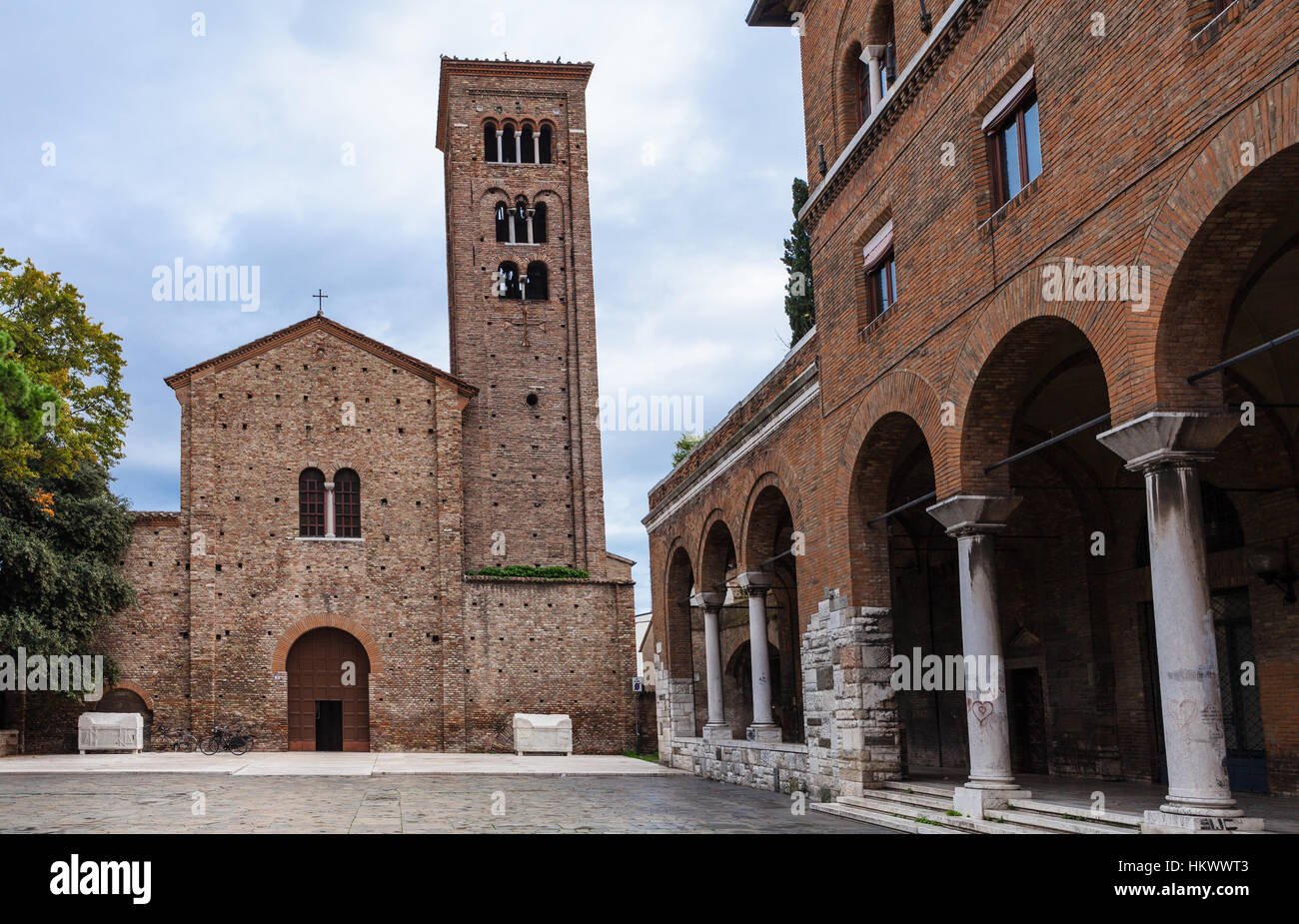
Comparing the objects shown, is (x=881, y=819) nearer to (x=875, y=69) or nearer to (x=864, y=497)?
(x=864, y=497)

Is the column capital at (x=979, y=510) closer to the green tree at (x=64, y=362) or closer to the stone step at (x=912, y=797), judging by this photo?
the stone step at (x=912, y=797)

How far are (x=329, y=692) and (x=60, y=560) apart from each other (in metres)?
6.78

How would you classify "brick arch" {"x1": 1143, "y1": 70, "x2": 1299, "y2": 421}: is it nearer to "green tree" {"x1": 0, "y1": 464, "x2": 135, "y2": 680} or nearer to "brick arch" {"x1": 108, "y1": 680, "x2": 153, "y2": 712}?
"green tree" {"x1": 0, "y1": 464, "x2": 135, "y2": 680}

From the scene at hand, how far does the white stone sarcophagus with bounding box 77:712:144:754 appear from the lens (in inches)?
1016

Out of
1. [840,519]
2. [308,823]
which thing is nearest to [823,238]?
[840,519]

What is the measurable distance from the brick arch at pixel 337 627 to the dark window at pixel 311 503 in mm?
2161

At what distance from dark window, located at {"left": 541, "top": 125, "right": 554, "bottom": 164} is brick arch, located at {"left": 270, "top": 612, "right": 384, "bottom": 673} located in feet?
51.1

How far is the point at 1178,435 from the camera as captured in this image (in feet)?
26.8

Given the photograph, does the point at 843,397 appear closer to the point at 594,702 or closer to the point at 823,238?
the point at 823,238

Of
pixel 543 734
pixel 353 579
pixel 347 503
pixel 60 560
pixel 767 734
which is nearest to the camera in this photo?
pixel 767 734

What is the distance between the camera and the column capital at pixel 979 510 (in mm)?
11172

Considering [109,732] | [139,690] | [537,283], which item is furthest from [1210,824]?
[537,283]

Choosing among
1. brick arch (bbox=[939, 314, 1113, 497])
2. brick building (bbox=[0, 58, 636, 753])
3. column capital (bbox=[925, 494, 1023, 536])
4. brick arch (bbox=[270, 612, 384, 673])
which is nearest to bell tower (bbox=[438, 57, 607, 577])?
brick building (bbox=[0, 58, 636, 753])

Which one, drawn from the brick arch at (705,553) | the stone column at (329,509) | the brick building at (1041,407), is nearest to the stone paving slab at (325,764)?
the brick arch at (705,553)
